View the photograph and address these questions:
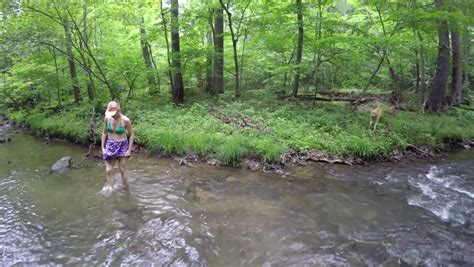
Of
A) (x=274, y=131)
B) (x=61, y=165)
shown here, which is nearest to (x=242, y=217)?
(x=274, y=131)

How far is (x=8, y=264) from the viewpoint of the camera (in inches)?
171

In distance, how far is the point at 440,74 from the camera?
1328 cm

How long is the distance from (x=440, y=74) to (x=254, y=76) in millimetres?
8760

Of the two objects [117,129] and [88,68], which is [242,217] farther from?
[88,68]

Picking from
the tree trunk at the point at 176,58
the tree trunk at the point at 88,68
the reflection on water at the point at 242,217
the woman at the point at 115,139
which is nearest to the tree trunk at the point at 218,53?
the tree trunk at the point at 176,58

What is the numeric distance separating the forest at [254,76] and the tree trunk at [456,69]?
0.06m

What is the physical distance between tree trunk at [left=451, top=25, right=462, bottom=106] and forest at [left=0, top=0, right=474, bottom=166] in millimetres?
57

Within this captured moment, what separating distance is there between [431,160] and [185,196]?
7127 millimetres

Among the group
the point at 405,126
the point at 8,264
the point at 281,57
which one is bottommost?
the point at 8,264

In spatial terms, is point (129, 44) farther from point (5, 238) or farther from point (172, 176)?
point (5, 238)

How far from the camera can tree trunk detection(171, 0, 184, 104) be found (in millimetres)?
13141

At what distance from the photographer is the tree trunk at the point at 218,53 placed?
1393cm

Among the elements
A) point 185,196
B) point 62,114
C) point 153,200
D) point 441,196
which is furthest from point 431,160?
point 62,114

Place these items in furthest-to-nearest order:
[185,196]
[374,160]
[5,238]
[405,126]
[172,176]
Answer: [405,126]
[374,160]
[172,176]
[185,196]
[5,238]
